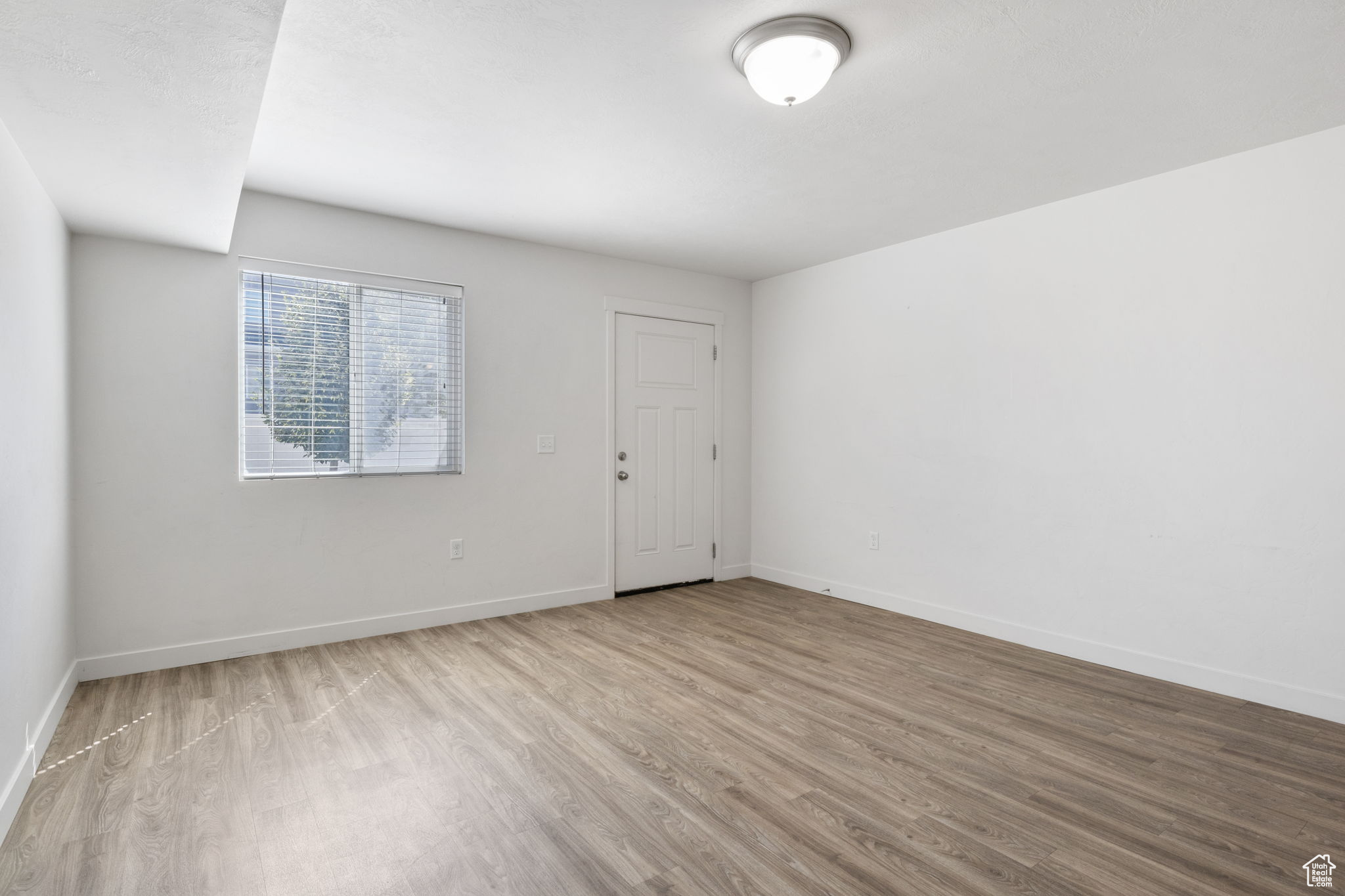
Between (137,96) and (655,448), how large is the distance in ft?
12.1

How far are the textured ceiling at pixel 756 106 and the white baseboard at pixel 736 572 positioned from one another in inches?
111

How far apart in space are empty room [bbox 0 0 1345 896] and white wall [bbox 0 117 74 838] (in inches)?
1.4

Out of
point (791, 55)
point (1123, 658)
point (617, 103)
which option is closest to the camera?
point (791, 55)

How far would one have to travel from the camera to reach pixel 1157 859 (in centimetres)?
189

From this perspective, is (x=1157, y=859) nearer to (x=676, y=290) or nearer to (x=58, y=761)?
(x=58, y=761)

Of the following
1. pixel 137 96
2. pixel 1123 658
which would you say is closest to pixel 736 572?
pixel 1123 658

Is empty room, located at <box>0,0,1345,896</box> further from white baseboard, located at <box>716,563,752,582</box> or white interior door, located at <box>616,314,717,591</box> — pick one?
white baseboard, located at <box>716,563,752,582</box>

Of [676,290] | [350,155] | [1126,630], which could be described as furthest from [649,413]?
[1126,630]

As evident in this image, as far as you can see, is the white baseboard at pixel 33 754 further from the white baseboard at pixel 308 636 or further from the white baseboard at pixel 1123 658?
the white baseboard at pixel 1123 658

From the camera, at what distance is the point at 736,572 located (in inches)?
222

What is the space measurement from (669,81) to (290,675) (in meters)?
3.18

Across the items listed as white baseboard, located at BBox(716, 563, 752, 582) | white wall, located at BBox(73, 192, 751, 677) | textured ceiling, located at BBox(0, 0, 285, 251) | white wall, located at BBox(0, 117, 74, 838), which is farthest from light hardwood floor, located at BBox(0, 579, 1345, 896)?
textured ceiling, located at BBox(0, 0, 285, 251)

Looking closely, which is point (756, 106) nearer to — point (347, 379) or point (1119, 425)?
point (1119, 425)

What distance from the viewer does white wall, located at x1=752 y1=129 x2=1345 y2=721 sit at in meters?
2.93
